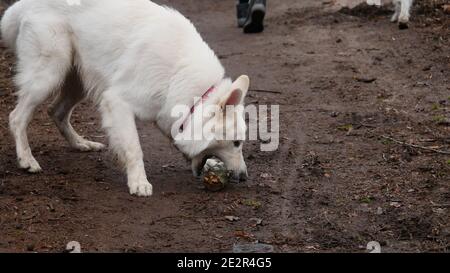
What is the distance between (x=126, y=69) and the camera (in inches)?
242

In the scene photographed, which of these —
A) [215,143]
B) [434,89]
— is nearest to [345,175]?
[215,143]

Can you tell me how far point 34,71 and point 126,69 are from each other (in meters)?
0.78

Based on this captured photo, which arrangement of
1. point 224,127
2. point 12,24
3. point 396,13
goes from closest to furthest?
point 224,127
point 12,24
point 396,13

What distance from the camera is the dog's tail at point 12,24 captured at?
Result: 6590 millimetres

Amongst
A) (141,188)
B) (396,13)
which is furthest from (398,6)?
(141,188)

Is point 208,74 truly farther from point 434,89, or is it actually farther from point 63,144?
point 434,89

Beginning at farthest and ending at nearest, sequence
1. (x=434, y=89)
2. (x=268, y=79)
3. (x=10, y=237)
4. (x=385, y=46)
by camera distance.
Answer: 1. (x=385, y=46)
2. (x=268, y=79)
3. (x=434, y=89)
4. (x=10, y=237)

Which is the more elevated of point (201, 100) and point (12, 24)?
point (12, 24)

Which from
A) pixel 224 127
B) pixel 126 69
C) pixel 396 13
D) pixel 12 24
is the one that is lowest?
pixel 396 13

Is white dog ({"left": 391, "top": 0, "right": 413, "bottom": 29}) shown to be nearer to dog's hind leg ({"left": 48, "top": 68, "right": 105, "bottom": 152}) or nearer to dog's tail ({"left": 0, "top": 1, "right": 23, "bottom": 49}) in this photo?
dog's hind leg ({"left": 48, "top": 68, "right": 105, "bottom": 152})

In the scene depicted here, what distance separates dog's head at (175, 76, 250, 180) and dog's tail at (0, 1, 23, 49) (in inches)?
68.1

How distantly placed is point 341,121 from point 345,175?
141 cm

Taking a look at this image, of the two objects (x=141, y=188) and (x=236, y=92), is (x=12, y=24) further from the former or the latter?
(x=236, y=92)

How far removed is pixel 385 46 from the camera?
10117 millimetres
